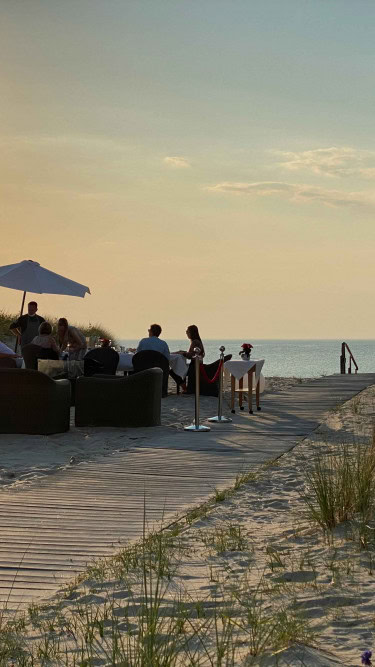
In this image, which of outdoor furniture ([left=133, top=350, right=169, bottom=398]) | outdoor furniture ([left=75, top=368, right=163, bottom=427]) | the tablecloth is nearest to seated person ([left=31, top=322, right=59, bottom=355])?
outdoor furniture ([left=133, top=350, right=169, bottom=398])

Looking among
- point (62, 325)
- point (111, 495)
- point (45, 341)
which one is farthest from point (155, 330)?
point (111, 495)

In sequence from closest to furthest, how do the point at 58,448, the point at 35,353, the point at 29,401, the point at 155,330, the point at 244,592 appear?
the point at 244,592, the point at 58,448, the point at 29,401, the point at 35,353, the point at 155,330

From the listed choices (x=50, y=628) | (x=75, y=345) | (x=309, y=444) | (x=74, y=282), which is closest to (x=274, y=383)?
(x=74, y=282)

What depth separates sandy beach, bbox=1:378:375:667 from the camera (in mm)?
3500

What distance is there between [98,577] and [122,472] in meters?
3.48

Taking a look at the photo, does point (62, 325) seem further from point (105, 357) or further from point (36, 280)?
point (36, 280)

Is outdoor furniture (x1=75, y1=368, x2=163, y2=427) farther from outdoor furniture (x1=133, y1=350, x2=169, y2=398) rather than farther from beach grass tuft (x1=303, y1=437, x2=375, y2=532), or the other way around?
beach grass tuft (x1=303, y1=437, x2=375, y2=532)

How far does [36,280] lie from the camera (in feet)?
56.1

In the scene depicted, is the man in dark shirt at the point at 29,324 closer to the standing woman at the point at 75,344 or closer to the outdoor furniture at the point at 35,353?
the outdoor furniture at the point at 35,353

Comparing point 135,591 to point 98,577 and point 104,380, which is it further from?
point 104,380

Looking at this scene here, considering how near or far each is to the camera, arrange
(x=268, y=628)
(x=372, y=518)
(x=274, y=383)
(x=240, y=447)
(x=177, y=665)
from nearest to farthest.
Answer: (x=177, y=665)
(x=268, y=628)
(x=372, y=518)
(x=240, y=447)
(x=274, y=383)

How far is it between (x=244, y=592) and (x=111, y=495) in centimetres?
285

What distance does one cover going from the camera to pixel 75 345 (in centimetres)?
1302

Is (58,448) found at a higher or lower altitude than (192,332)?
lower
